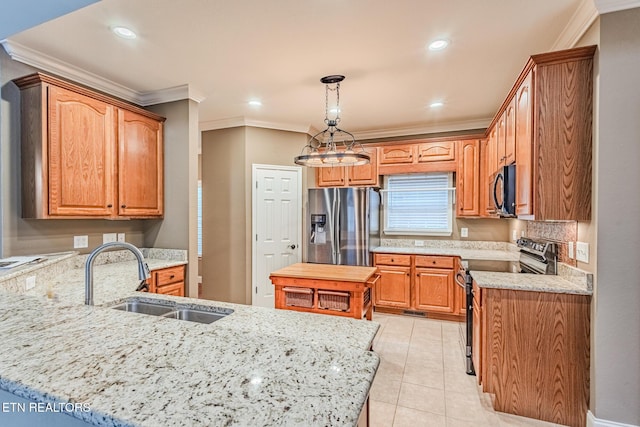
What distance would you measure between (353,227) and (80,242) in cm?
299

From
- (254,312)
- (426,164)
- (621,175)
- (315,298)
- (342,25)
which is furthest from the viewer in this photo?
(426,164)

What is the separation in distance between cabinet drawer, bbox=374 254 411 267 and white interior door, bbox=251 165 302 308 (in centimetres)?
116

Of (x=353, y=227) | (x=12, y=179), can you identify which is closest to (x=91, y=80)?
(x=12, y=179)

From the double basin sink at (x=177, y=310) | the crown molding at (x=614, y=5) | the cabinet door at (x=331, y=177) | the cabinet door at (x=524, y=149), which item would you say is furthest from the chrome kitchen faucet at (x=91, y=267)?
the cabinet door at (x=331, y=177)

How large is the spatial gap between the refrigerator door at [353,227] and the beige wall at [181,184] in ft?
6.11

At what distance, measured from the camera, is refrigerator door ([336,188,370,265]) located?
13.7 ft

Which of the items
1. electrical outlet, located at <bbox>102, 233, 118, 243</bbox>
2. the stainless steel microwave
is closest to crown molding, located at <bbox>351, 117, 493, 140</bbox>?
the stainless steel microwave

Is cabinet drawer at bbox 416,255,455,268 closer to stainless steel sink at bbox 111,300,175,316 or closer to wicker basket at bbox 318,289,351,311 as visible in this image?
wicker basket at bbox 318,289,351,311

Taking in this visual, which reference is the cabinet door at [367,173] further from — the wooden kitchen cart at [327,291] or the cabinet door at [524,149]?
the cabinet door at [524,149]

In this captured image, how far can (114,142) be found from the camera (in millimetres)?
2904

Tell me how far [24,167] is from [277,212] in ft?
8.70

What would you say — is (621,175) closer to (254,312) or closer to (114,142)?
(254,312)

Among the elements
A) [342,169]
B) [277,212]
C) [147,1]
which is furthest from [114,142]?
[342,169]

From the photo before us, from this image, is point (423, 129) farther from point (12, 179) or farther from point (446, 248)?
point (12, 179)
